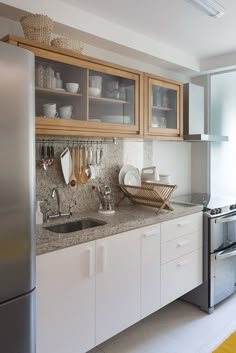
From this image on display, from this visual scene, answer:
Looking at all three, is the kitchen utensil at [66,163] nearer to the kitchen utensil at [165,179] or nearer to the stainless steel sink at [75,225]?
the stainless steel sink at [75,225]

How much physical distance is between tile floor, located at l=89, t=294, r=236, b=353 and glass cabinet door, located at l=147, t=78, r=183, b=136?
1.59m

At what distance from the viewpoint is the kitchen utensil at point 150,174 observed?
2732 mm

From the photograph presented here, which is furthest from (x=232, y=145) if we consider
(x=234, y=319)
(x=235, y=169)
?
(x=234, y=319)

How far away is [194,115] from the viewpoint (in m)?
3.14

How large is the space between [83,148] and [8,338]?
4.83 ft

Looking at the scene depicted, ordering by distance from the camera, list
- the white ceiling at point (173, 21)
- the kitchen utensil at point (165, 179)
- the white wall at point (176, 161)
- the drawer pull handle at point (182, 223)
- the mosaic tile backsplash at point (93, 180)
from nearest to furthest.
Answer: the white ceiling at point (173, 21) → the mosaic tile backsplash at point (93, 180) → the drawer pull handle at point (182, 223) → the kitchen utensil at point (165, 179) → the white wall at point (176, 161)

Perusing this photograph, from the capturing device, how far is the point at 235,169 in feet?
11.5

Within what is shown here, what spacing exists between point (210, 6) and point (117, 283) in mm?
1926

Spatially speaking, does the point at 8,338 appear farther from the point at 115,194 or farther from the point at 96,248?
the point at 115,194

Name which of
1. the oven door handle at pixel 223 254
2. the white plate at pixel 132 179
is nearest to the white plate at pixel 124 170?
the white plate at pixel 132 179

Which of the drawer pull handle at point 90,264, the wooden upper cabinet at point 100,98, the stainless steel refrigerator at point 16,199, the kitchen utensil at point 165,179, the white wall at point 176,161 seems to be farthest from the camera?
the white wall at point 176,161

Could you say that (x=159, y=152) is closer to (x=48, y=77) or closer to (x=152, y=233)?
(x=152, y=233)

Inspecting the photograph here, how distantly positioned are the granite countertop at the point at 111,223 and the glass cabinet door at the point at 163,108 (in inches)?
27.4

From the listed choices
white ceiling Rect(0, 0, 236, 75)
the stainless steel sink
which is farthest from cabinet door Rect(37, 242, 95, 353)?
white ceiling Rect(0, 0, 236, 75)
